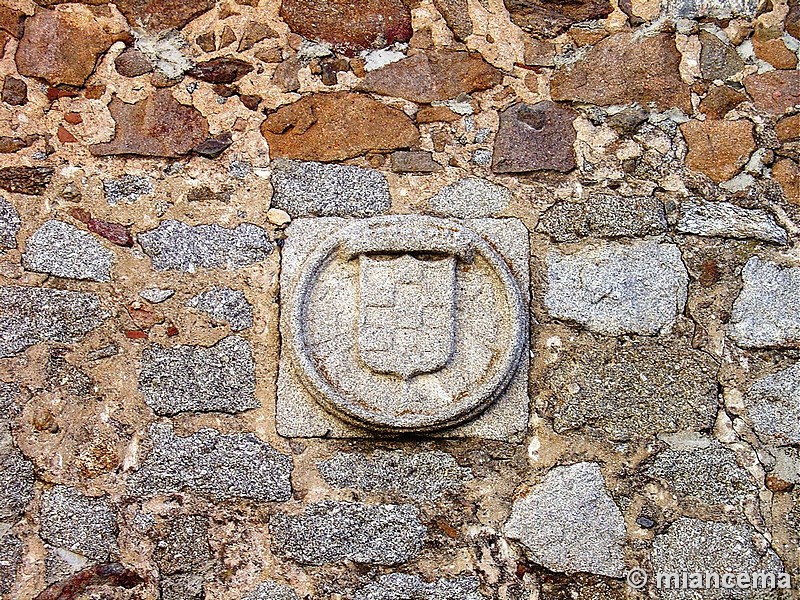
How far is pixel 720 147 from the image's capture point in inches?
94.6

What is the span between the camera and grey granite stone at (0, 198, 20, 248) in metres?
2.29

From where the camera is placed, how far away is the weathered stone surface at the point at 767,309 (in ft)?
7.48

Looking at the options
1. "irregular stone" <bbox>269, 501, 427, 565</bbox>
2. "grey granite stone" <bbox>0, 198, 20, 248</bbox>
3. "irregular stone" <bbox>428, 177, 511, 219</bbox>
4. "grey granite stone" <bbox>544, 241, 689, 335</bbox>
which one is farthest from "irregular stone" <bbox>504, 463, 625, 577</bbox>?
"grey granite stone" <bbox>0, 198, 20, 248</bbox>

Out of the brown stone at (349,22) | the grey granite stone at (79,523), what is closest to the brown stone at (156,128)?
the brown stone at (349,22)

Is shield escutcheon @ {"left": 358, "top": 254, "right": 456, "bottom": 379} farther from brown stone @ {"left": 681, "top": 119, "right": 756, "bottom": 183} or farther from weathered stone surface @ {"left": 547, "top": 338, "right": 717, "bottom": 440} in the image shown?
brown stone @ {"left": 681, "top": 119, "right": 756, "bottom": 183}

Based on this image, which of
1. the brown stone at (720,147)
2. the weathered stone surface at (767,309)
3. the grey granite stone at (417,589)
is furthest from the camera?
the brown stone at (720,147)

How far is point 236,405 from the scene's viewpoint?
2234 mm

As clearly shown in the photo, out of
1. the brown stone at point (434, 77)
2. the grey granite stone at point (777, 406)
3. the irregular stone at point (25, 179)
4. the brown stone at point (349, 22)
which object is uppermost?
the brown stone at point (349, 22)

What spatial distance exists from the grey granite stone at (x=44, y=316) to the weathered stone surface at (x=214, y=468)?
14.0 inches

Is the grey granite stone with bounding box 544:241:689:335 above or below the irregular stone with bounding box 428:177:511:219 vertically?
below

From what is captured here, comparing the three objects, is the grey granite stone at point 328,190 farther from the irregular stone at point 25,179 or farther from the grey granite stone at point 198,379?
the irregular stone at point 25,179

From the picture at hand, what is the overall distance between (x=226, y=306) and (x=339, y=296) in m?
0.31

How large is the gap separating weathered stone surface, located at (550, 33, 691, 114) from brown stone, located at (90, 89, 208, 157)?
1.04 m

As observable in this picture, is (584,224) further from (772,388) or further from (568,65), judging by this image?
(772,388)
